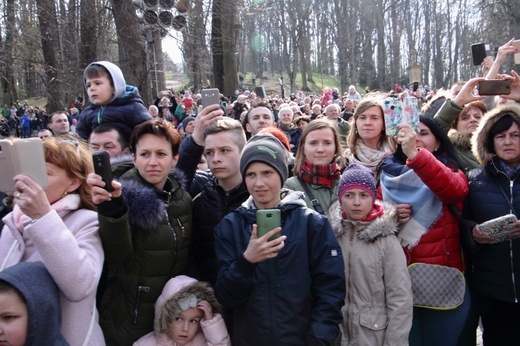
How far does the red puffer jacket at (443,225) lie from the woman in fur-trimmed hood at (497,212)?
0.13m

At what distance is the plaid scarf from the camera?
3217mm

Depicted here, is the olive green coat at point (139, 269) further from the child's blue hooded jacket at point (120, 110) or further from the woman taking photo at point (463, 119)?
the woman taking photo at point (463, 119)

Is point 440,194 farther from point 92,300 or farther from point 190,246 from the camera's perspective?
point 92,300

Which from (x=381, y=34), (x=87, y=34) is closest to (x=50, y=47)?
(x=87, y=34)

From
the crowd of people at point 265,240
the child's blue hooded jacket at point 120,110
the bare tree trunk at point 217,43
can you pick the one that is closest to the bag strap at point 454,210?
the crowd of people at point 265,240

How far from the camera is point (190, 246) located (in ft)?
9.11

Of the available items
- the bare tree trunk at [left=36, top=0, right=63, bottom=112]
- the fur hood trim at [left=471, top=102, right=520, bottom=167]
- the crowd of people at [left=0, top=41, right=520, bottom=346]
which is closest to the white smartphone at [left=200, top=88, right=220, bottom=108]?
the crowd of people at [left=0, top=41, right=520, bottom=346]

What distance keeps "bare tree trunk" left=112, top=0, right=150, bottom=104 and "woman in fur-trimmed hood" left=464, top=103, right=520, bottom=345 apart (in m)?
7.01

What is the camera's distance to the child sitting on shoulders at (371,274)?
2.64m

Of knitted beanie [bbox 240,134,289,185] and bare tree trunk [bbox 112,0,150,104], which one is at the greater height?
bare tree trunk [bbox 112,0,150,104]

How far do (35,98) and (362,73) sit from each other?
119ft

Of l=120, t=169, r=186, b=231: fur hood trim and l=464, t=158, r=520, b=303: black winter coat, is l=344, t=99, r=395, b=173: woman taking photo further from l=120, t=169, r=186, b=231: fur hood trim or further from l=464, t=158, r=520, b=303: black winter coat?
l=120, t=169, r=186, b=231: fur hood trim

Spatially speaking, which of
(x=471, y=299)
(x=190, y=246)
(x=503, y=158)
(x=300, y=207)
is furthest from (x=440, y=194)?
(x=190, y=246)

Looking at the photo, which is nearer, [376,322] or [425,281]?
→ [376,322]
